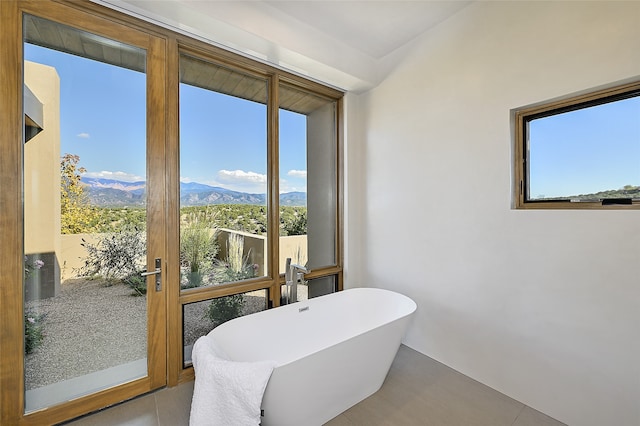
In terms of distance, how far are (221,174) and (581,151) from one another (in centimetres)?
258

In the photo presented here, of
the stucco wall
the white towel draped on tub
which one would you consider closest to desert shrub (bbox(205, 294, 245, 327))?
the white towel draped on tub

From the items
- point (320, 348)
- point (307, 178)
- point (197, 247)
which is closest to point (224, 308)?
point (197, 247)

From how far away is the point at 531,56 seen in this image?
1.85m

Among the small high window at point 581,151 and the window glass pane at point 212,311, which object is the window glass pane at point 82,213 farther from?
the small high window at point 581,151

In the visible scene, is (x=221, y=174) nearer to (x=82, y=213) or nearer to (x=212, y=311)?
(x=82, y=213)

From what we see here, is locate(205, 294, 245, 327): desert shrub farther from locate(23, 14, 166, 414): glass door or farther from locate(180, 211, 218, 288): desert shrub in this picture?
locate(23, 14, 166, 414): glass door

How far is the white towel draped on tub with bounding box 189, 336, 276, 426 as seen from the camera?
133 cm

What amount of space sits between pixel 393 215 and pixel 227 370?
201cm

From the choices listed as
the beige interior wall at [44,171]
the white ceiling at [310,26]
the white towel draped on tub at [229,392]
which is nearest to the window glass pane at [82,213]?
the beige interior wall at [44,171]

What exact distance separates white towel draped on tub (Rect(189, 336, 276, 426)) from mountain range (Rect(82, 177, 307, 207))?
1.25 m

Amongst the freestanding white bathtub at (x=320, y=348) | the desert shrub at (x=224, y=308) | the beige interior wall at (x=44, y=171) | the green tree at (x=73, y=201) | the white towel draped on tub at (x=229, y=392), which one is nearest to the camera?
the white towel draped on tub at (x=229, y=392)

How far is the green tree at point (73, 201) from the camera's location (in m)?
1.74

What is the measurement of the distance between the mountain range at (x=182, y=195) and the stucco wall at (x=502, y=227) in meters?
1.24

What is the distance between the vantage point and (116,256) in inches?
75.7
